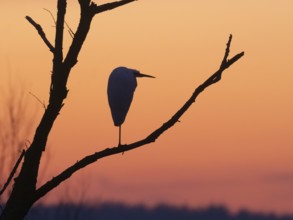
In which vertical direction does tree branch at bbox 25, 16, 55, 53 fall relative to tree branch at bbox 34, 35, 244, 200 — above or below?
above

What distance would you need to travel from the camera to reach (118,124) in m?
9.27

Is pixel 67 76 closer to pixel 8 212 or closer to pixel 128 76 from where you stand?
pixel 8 212

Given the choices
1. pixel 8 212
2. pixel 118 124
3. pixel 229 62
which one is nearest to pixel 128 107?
pixel 118 124

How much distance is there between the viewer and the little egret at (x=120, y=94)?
29.5ft

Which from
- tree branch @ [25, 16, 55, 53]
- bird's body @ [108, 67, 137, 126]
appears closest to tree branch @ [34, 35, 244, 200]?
tree branch @ [25, 16, 55, 53]

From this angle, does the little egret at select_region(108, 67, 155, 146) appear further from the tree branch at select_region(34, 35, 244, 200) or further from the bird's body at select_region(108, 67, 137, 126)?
the tree branch at select_region(34, 35, 244, 200)

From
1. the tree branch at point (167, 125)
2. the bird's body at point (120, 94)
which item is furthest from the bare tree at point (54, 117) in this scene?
the bird's body at point (120, 94)

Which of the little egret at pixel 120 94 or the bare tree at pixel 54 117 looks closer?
the bare tree at pixel 54 117

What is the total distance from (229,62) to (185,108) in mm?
427

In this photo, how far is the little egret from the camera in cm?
900

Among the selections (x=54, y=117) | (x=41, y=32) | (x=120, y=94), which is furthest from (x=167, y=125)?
(x=120, y=94)

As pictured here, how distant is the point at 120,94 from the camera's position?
8.99 m

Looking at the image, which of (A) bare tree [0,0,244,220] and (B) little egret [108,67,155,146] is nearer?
(A) bare tree [0,0,244,220]

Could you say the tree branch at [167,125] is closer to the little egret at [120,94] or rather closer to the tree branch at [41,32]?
the tree branch at [41,32]
